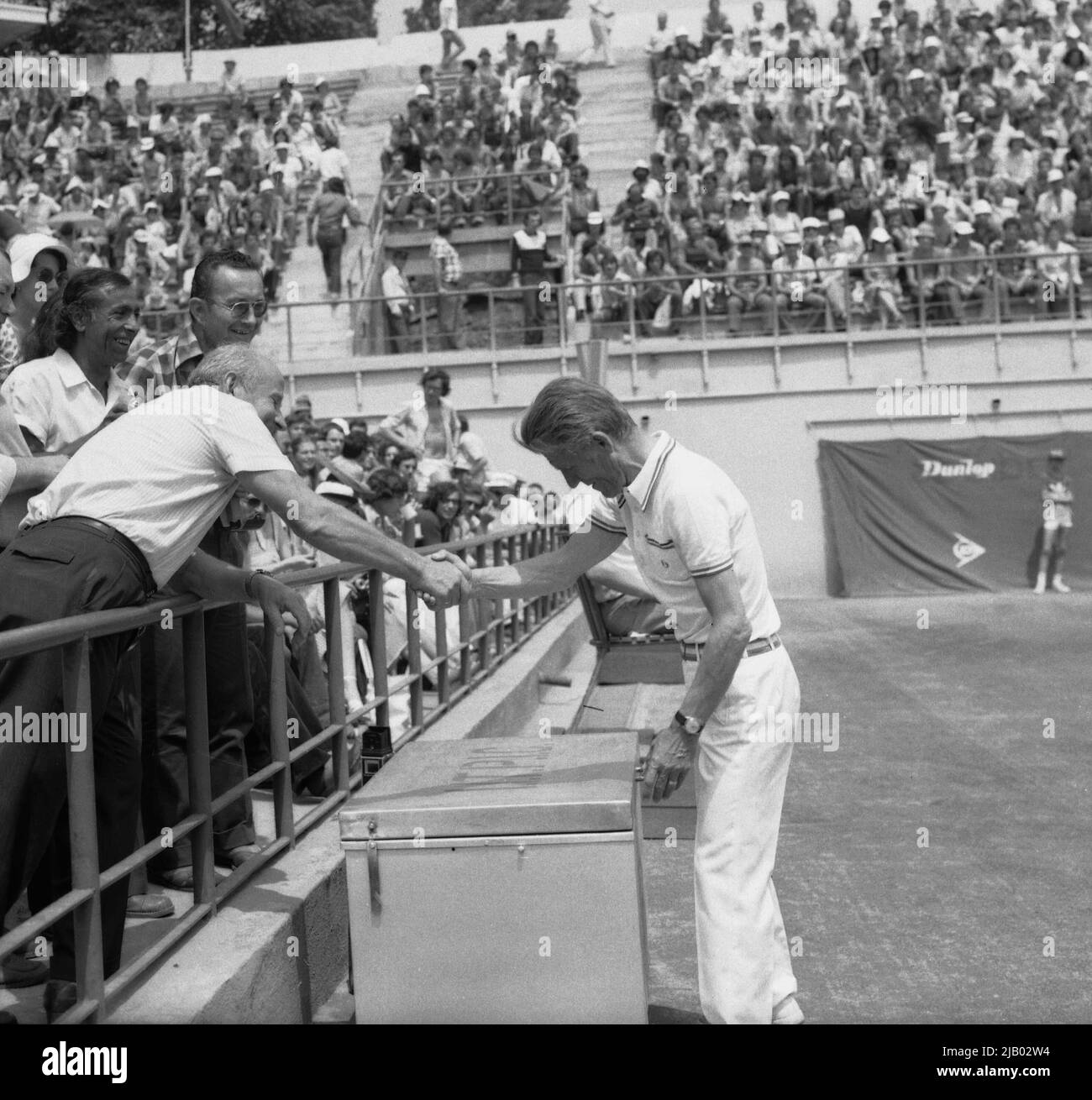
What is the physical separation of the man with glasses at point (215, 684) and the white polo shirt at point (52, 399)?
1.18 ft

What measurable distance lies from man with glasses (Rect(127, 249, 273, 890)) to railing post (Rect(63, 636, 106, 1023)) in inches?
26.5

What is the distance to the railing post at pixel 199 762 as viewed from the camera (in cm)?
419

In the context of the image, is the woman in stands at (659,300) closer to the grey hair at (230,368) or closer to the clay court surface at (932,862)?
the clay court surface at (932,862)

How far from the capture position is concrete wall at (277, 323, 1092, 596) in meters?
23.0

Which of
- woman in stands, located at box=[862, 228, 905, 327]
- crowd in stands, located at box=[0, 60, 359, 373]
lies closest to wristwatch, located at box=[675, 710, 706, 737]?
crowd in stands, located at box=[0, 60, 359, 373]

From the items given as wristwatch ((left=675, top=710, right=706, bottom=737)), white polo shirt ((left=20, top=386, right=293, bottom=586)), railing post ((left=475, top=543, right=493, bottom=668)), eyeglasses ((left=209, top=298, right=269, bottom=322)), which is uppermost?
eyeglasses ((left=209, top=298, right=269, bottom=322))

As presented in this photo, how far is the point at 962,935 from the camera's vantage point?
216 inches

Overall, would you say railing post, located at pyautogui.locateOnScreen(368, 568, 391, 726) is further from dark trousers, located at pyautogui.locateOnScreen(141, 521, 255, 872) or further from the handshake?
the handshake

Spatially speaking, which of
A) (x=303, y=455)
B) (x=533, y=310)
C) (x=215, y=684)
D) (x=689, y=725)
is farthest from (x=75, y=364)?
(x=533, y=310)

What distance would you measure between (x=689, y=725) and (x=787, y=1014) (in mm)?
855

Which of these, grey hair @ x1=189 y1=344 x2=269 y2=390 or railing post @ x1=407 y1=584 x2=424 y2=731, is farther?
railing post @ x1=407 y1=584 x2=424 y2=731

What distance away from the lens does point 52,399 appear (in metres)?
4.91

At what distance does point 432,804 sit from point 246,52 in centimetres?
3164
